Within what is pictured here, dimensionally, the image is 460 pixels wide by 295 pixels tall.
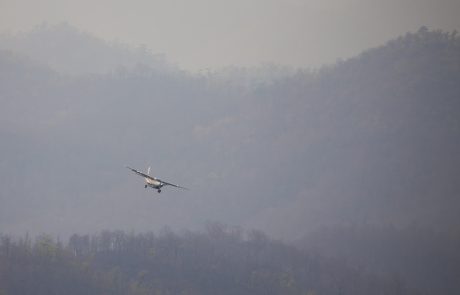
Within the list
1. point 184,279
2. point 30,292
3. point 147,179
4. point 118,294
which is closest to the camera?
point 147,179

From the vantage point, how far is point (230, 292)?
199 metres

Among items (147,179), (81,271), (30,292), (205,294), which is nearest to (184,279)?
(205,294)

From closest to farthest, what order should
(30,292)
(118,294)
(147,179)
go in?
1. (147,179)
2. (30,292)
3. (118,294)

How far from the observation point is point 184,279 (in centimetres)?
19912

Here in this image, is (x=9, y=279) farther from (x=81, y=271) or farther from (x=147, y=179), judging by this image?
(x=147, y=179)

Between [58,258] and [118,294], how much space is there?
15.0 meters

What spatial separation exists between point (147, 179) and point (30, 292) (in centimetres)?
7859

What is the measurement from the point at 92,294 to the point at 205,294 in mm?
23333

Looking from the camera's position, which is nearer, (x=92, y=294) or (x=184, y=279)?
(x=92, y=294)

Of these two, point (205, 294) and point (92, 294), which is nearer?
point (92, 294)

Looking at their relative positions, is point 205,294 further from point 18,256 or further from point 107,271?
point 18,256

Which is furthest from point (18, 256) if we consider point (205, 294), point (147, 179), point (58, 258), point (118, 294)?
point (147, 179)

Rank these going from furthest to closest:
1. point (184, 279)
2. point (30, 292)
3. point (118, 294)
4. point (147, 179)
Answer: point (184, 279) < point (118, 294) < point (30, 292) < point (147, 179)

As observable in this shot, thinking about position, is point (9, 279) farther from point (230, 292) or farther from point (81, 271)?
point (230, 292)
